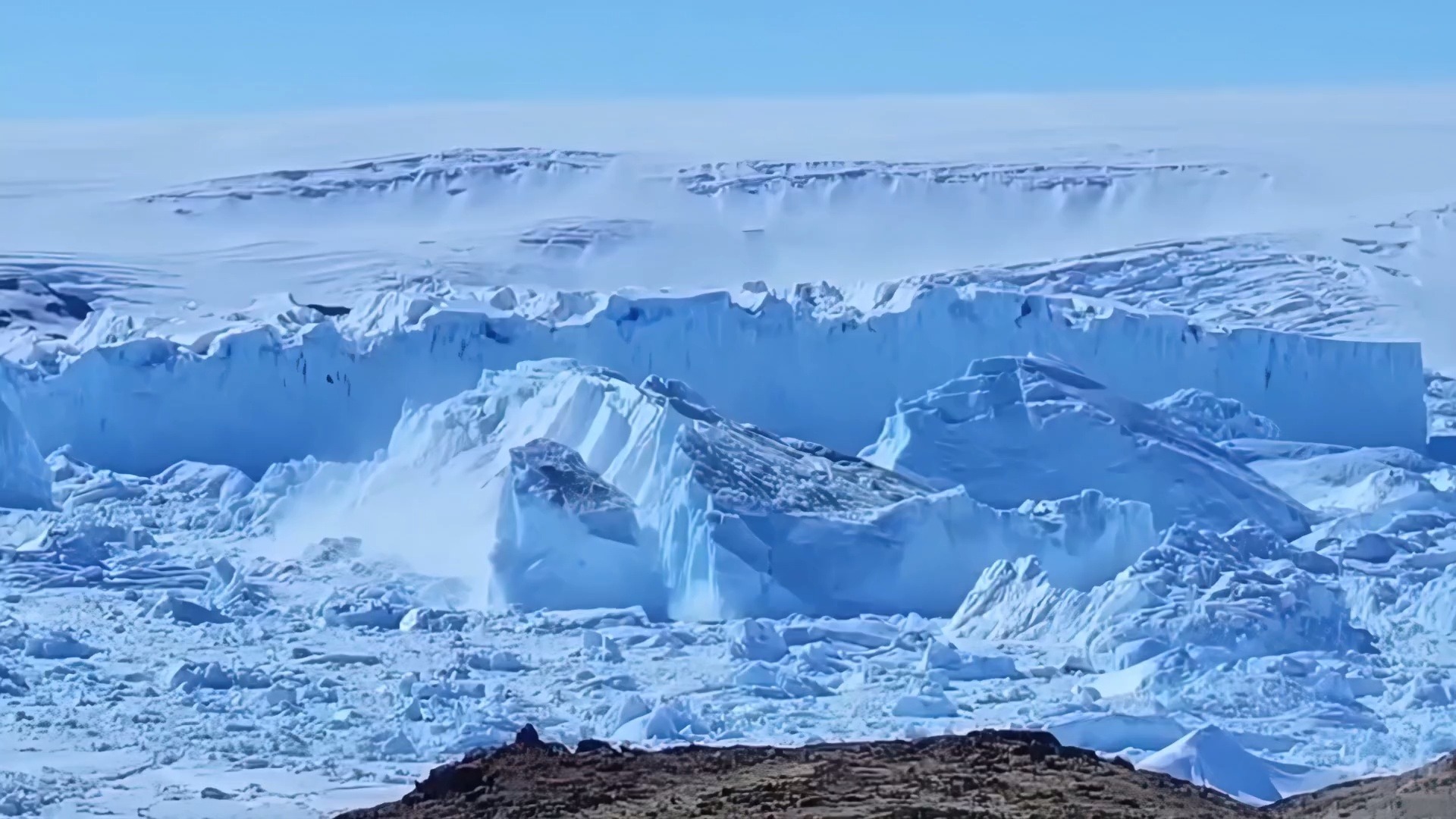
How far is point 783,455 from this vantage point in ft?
40.6

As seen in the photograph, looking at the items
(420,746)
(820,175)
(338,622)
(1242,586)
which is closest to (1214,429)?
(1242,586)

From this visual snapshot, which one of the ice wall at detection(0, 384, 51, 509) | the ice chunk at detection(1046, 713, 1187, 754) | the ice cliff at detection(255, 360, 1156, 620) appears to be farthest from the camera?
the ice wall at detection(0, 384, 51, 509)

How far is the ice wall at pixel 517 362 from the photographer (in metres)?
15.4

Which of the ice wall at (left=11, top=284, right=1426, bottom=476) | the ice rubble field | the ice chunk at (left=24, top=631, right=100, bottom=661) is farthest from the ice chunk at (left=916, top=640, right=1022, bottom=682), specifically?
the ice wall at (left=11, top=284, right=1426, bottom=476)

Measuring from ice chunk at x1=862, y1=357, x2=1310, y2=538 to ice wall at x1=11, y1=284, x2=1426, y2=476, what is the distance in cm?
206

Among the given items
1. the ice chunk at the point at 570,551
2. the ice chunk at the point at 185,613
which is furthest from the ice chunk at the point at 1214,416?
the ice chunk at the point at 185,613

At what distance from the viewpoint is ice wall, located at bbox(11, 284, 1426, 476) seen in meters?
15.4

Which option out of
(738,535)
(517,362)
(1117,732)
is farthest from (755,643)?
(517,362)

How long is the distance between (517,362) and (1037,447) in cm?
427

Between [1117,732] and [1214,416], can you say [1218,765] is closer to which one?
[1117,732]

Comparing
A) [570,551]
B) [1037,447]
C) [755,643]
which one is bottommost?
[755,643]

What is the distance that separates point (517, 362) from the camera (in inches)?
611

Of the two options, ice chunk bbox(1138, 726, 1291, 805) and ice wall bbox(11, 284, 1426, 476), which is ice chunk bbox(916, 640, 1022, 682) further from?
ice wall bbox(11, 284, 1426, 476)

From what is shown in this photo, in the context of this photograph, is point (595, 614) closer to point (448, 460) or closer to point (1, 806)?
point (448, 460)
